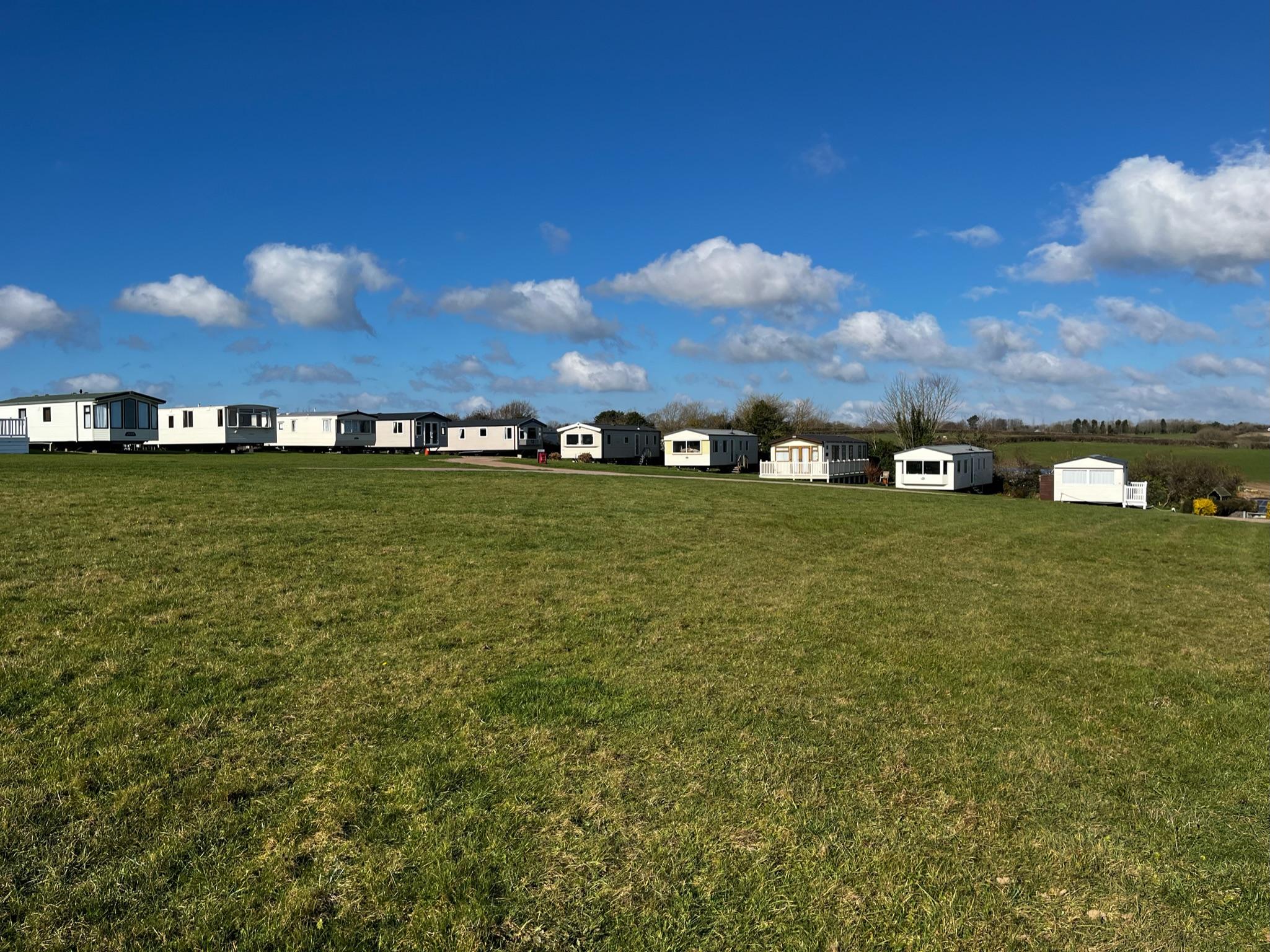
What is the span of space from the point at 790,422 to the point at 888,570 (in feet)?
201

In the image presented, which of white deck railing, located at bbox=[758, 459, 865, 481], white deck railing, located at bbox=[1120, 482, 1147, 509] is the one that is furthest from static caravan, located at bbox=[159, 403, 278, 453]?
white deck railing, located at bbox=[1120, 482, 1147, 509]

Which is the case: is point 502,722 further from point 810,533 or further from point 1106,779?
point 810,533

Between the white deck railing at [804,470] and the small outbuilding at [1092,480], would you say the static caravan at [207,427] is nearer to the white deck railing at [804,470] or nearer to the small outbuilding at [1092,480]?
the white deck railing at [804,470]

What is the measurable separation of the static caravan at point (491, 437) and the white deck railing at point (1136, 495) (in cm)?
3772

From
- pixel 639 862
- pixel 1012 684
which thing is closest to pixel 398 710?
pixel 639 862

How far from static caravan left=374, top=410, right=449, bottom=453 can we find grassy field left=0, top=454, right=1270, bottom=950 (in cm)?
4671

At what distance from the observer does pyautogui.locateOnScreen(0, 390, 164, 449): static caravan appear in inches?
1681

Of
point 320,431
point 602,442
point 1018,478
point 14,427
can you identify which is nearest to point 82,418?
point 14,427

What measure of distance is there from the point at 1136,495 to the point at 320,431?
165 feet

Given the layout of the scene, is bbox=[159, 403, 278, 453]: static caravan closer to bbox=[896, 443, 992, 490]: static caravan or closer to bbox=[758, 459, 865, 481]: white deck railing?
bbox=[758, 459, 865, 481]: white deck railing

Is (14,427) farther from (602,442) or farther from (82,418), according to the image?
(602,442)

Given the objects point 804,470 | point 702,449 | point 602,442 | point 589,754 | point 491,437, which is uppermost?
point 491,437

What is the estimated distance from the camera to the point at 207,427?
161 feet

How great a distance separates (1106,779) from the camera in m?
5.42
